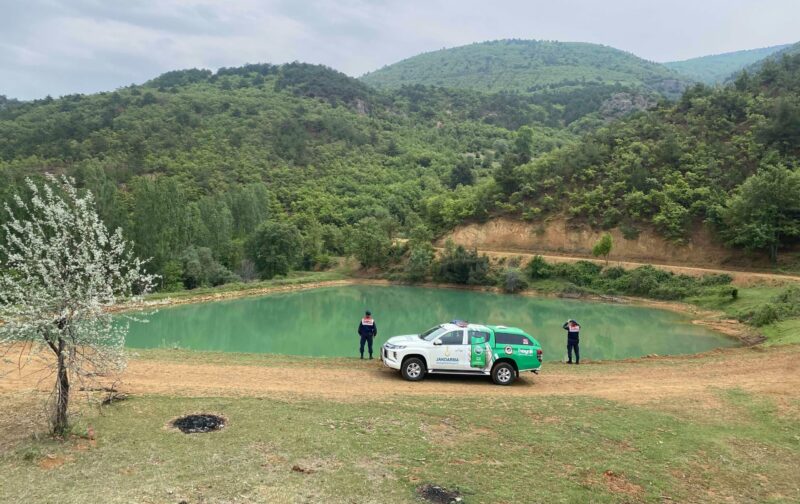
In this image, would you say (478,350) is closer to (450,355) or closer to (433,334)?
(450,355)

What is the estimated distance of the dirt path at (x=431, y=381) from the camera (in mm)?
13757

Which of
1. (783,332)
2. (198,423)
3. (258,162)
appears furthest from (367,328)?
(258,162)

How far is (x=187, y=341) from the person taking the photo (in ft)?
98.9

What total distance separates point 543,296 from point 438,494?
4559 centimetres

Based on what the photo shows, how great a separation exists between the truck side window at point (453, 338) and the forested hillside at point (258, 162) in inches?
1544

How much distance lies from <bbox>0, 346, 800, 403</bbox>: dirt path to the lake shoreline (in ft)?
26.5

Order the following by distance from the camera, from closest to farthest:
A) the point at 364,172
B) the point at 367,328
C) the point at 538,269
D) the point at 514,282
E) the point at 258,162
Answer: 1. the point at 367,328
2. the point at 514,282
3. the point at 538,269
4. the point at 258,162
5. the point at 364,172

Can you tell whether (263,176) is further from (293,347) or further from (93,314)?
(93,314)

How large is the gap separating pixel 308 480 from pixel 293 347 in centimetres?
1988

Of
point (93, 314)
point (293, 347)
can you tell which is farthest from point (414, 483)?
point (293, 347)

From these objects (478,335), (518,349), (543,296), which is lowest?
(543,296)

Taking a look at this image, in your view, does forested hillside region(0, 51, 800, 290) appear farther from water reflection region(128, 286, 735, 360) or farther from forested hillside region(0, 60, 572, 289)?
water reflection region(128, 286, 735, 360)

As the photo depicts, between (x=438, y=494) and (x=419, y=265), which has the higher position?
(x=438, y=494)

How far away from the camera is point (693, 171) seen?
2190 inches
